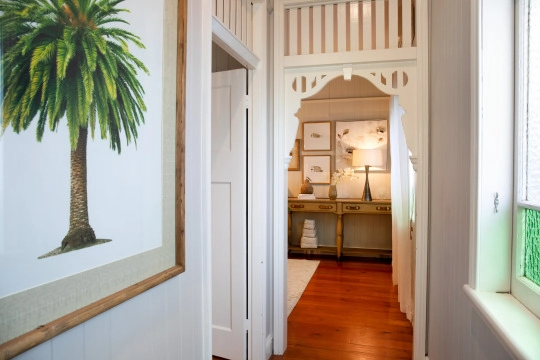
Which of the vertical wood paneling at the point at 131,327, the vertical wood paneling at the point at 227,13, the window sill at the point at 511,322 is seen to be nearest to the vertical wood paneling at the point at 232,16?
the vertical wood paneling at the point at 227,13

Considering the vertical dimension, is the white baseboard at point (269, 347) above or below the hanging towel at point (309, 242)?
below

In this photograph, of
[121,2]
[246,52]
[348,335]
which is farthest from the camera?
[348,335]

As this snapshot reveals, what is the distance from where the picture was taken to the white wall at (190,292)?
949 millimetres

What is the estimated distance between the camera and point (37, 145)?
2.21ft

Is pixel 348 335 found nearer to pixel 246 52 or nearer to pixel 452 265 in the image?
pixel 452 265

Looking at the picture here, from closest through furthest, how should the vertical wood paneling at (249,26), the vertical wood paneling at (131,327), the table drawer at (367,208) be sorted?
the vertical wood paneling at (131,327) < the vertical wood paneling at (249,26) < the table drawer at (367,208)

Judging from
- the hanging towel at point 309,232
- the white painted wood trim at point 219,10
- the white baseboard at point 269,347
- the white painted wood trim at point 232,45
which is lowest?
the white baseboard at point 269,347

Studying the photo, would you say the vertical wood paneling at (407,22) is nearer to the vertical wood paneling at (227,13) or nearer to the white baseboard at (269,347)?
the vertical wood paneling at (227,13)

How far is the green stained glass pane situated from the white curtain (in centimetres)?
199

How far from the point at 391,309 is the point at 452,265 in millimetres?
1836

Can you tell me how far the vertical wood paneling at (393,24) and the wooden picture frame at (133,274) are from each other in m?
1.62

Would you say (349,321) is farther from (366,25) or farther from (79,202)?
(79,202)

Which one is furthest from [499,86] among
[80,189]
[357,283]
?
[357,283]

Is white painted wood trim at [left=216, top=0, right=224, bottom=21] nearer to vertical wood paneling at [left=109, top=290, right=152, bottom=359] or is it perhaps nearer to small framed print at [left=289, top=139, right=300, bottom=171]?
vertical wood paneling at [left=109, top=290, right=152, bottom=359]
